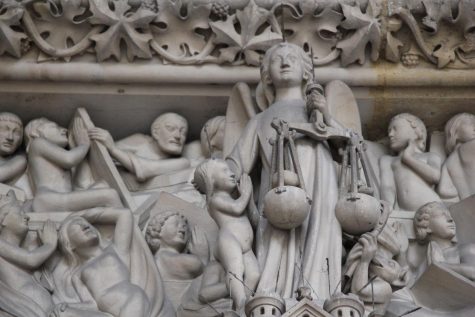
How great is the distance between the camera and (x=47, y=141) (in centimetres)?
855

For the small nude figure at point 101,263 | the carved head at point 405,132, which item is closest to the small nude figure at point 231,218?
the small nude figure at point 101,263

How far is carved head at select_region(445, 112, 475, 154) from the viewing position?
344 inches

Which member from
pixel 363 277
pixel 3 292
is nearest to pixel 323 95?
pixel 363 277

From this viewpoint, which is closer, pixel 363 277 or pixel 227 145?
pixel 363 277

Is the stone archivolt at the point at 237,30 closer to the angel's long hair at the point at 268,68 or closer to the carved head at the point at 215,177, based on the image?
the angel's long hair at the point at 268,68

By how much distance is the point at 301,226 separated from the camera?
7680 mm

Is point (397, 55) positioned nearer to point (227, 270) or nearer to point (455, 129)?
point (455, 129)

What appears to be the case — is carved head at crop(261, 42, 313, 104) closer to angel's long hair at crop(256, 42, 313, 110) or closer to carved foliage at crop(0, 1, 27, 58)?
angel's long hair at crop(256, 42, 313, 110)

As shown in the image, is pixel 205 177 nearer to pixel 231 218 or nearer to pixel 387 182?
pixel 231 218

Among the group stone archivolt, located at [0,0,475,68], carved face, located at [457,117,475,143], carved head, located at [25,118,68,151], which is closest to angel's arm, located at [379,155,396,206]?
carved face, located at [457,117,475,143]

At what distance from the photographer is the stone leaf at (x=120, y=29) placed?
872 cm

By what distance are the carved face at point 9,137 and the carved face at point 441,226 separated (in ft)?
6.56

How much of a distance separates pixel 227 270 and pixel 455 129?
1.72 m

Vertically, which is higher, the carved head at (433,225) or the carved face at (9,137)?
the carved face at (9,137)
